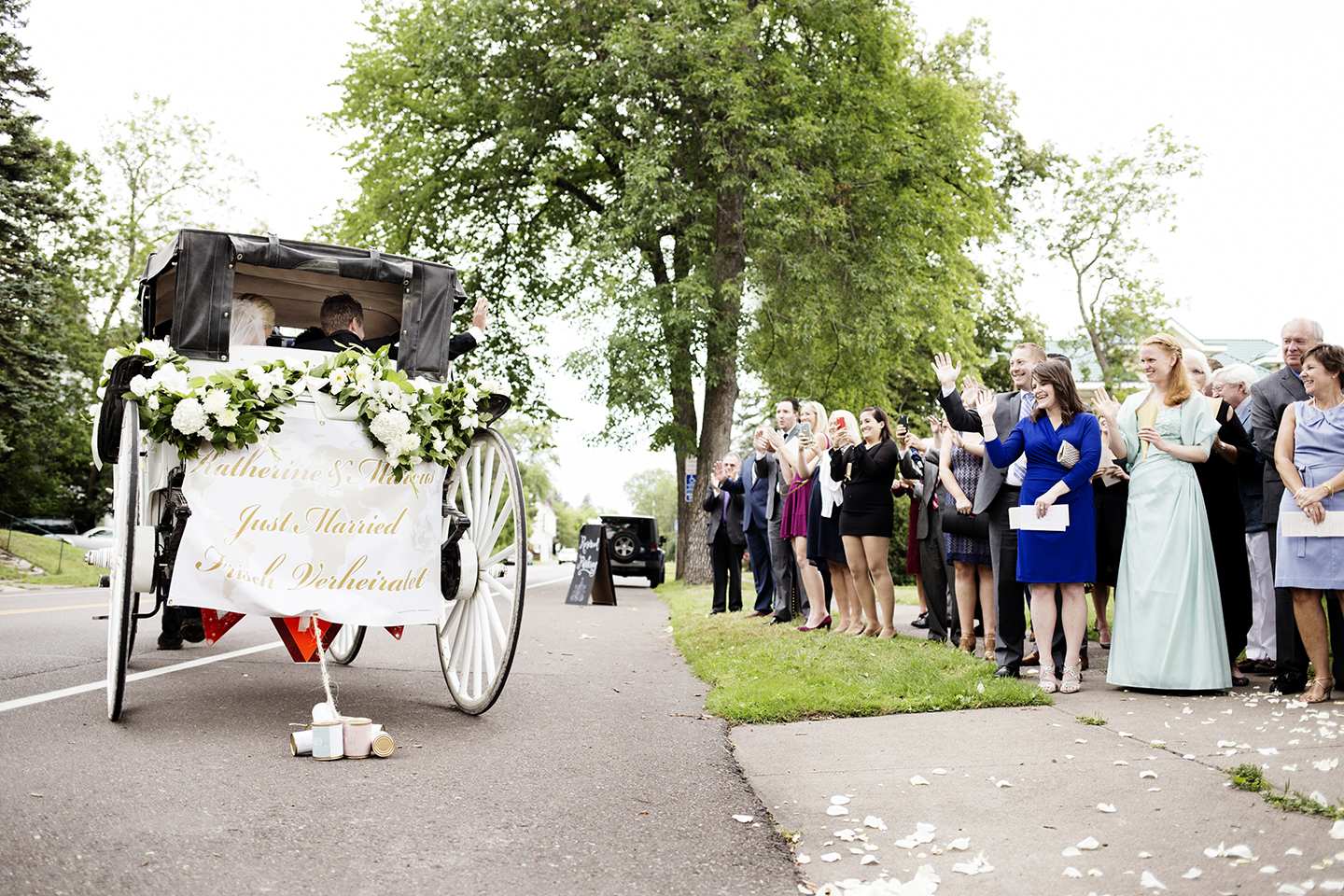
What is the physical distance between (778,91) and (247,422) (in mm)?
16683

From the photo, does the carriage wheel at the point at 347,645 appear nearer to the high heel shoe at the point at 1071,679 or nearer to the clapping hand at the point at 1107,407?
the high heel shoe at the point at 1071,679

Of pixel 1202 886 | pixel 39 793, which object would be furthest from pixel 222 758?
pixel 1202 886

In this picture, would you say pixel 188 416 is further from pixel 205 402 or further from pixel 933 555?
pixel 933 555

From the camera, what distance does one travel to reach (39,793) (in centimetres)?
375

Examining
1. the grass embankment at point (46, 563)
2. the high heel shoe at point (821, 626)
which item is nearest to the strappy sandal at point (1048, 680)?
the high heel shoe at point (821, 626)

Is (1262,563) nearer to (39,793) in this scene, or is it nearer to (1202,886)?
(1202,886)

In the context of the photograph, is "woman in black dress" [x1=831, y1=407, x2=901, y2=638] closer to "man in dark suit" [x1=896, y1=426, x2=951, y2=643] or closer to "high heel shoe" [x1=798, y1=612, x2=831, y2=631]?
"man in dark suit" [x1=896, y1=426, x2=951, y2=643]

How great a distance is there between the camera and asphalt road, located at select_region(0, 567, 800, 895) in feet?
10.2

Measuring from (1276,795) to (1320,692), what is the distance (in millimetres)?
2537

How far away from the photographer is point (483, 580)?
577 centimetres

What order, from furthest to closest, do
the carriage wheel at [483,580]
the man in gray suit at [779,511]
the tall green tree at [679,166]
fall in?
the tall green tree at [679,166], the man in gray suit at [779,511], the carriage wheel at [483,580]

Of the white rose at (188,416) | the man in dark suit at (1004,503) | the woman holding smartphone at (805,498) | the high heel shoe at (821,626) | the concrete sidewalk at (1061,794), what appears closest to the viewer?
the concrete sidewalk at (1061,794)

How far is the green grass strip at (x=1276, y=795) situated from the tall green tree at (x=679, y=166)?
1518 centimetres

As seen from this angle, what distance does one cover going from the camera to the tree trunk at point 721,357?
64.6 ft
